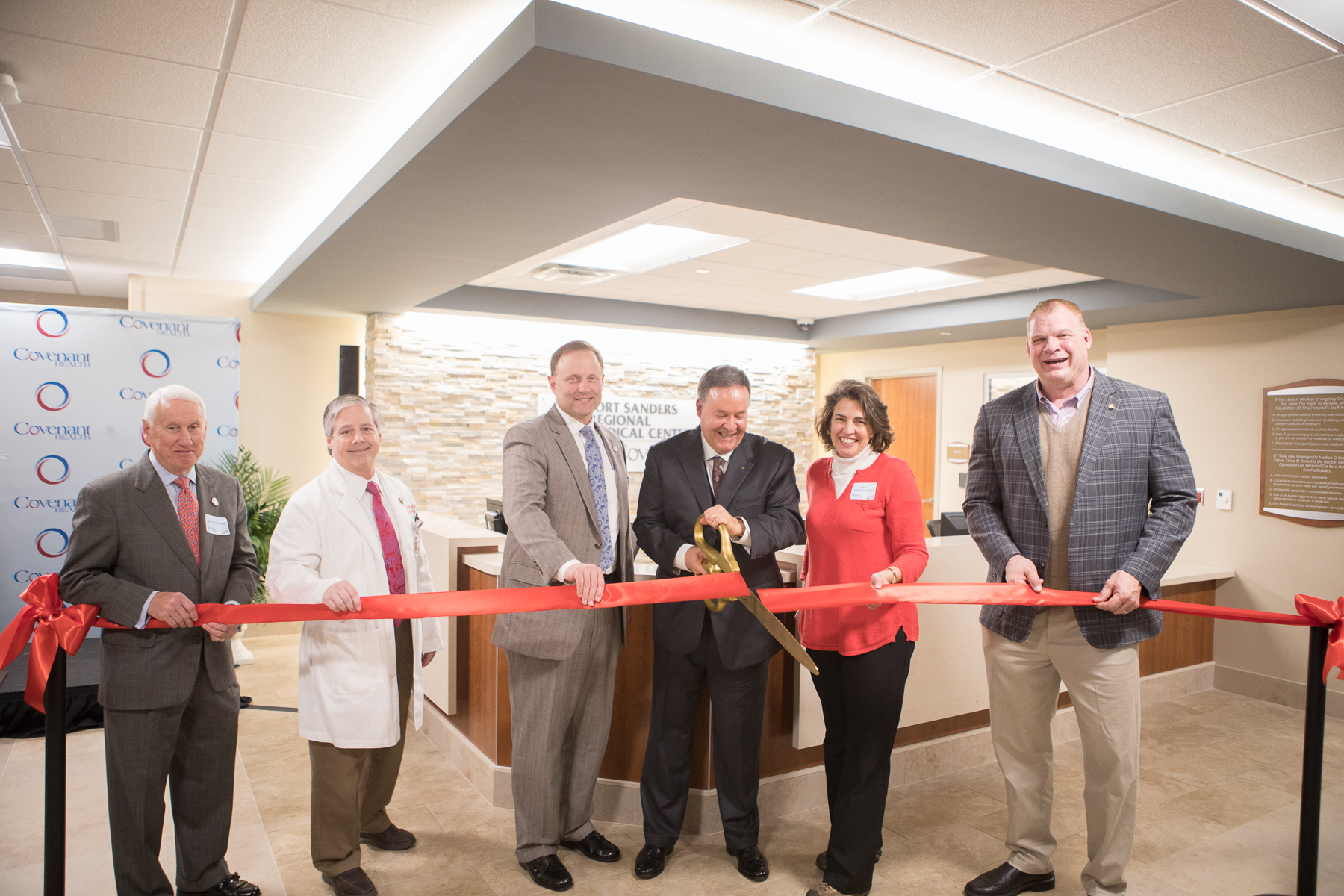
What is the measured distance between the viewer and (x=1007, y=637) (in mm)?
2664

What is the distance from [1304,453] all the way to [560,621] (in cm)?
523

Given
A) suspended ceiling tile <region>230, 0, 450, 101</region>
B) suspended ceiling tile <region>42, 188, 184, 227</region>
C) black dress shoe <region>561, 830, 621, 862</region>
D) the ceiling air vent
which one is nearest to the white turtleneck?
black dress shoe <region>561, 830, 621, 862</region>

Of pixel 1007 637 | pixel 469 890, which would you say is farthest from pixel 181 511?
pixel 1007 637

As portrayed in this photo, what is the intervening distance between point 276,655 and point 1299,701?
7.00 meters

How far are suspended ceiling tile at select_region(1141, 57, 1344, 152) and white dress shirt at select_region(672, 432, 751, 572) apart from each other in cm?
208

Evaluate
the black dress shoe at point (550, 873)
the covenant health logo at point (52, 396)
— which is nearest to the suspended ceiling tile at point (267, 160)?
the covenant health logo at point (52, 396)

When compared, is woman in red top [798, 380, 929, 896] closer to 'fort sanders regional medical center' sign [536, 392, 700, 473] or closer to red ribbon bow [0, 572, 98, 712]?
red ribbon bow [0, 572, 98, 712]

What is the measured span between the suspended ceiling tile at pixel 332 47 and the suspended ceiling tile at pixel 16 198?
2.32 m

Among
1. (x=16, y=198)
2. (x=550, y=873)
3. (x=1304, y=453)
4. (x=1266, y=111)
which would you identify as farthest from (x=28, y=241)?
(x=1304, y=453)

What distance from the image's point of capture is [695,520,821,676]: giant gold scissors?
7.45ft

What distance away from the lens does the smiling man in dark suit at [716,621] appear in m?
2.66

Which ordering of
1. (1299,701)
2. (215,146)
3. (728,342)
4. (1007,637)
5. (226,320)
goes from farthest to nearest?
(728,342) < (226,320) < (1299,701) < (215,146) < (1007,637)

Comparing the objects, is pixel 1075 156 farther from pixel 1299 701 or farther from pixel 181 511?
pixel 1299 701

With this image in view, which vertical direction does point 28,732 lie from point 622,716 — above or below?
below
